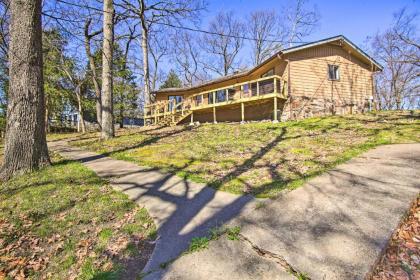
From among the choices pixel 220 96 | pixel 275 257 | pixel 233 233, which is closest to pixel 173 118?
pixel 220 96

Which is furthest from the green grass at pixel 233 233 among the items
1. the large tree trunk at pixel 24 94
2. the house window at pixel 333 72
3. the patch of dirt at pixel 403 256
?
the house window at pixel 333 72

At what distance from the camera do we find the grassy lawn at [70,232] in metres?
3.11

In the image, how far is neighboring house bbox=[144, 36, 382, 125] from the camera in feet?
49.3

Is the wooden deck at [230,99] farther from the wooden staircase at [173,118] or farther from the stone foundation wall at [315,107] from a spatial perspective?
the stone foundation wall at [315,107]

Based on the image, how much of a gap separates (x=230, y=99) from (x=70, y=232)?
56.1 feet

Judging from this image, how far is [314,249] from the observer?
9.21 ft

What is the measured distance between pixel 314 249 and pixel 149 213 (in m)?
2.62

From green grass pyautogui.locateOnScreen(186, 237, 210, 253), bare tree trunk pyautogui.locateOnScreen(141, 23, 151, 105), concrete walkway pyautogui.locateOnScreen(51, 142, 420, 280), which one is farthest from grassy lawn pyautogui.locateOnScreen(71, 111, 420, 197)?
bare tree trunk pyautogui.locateOnScreen(141, 23, 151, 105)

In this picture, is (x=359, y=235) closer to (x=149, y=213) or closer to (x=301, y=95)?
(x=149, y=213)

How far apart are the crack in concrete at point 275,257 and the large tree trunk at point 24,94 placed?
581 cm

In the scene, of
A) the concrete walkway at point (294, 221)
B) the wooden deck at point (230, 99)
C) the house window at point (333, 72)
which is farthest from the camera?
the house window at point (333, 72)

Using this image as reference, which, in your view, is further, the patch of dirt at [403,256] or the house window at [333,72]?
the house window at [333,72]

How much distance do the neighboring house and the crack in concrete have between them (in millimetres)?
11328

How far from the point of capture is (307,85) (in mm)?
15500
